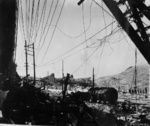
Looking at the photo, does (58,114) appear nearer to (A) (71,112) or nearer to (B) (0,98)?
(A) (71,112)

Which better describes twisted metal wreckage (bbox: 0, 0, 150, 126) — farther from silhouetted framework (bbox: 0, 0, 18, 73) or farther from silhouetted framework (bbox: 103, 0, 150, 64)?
silhouetted framework (bbox: 103, 0, 150, 64)

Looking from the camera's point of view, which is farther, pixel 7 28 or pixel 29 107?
pixel 7 28

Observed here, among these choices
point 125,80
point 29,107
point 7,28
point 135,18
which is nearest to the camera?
point 135,18

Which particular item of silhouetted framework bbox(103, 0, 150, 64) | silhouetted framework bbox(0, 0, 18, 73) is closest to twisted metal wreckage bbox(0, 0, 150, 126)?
silhouetted framework bbox(0, 0, 18, 73)

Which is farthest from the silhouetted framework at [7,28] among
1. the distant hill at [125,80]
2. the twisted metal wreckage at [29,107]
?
the distant hill at [125,80]

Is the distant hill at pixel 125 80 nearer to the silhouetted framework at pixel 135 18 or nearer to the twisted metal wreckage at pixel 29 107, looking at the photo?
the twisted metal wreckage at pixel 29 107

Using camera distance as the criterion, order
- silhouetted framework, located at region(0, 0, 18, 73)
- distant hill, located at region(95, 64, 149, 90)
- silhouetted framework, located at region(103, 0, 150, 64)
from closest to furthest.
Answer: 1. silhouetted framework, located at region(103, 0, 150, 64)
2. silhouetted framework, located at region(0, 0, 18, 73)
3. distant hill, located at region(95, 64, 149, 90)

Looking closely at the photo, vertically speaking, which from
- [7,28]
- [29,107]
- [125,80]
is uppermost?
[7,28]

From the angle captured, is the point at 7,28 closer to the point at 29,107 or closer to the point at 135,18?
the point at 29,107

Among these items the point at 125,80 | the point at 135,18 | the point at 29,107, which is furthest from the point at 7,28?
the point at 125,80

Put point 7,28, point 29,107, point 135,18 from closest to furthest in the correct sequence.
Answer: point 135,18
point 29,107
point 7,28
